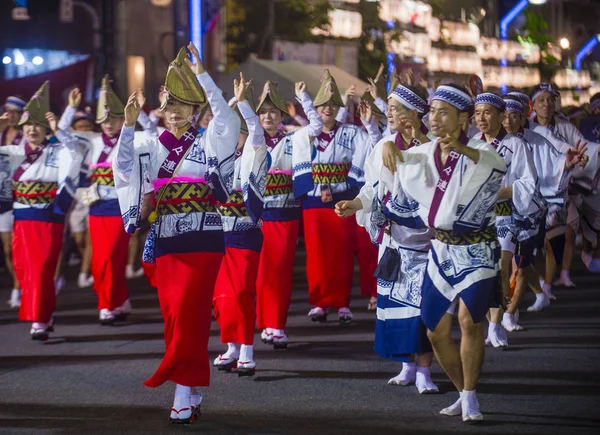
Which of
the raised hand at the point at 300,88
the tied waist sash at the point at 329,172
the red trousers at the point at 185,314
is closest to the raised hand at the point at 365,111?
the raised hand at the point at 300,88

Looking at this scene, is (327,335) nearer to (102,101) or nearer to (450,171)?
(102,101)

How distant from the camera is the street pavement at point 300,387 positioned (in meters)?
6.59

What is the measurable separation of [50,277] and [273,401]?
3535 millimetres

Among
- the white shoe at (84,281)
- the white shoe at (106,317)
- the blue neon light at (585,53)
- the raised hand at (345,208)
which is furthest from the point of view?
the blue neon light at (585,53)

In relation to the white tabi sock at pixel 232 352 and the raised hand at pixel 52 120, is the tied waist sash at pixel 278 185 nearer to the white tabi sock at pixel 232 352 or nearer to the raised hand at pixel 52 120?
the white tabi sock at pixel 232 352

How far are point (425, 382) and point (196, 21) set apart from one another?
1604 centimetres

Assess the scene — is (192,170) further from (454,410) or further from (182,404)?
(454,410)

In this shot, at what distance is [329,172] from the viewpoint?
10.6m

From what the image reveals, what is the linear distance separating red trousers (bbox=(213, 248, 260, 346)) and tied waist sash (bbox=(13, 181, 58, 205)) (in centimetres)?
238

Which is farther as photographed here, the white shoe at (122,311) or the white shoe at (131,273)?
the white shoe at (131,273)

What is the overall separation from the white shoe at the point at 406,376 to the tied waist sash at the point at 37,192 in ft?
12.8

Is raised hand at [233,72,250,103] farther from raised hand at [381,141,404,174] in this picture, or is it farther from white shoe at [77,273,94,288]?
white shoe at [77,273,94,288]

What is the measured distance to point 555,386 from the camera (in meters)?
7.68

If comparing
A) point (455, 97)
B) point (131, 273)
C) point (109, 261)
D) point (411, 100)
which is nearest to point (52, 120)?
point (109, 261)
